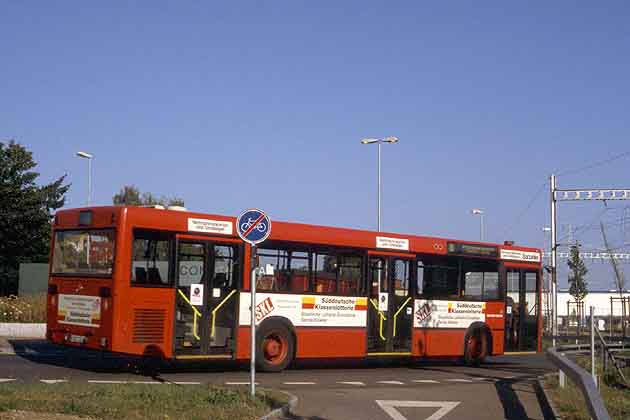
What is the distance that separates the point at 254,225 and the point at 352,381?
5134 mm

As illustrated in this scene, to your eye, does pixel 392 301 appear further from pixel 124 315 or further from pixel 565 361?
pixel 565 361

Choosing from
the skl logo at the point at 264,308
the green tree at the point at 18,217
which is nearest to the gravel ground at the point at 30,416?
the skl logo at the point at 264,308

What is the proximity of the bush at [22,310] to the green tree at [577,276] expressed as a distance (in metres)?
42.7

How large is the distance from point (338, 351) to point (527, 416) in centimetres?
720

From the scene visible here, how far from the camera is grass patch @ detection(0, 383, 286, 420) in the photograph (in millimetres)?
10836

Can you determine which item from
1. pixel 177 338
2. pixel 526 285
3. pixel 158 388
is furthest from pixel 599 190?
pixel 158 388

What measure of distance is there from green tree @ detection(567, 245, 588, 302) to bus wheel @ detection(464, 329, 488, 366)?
40.4m

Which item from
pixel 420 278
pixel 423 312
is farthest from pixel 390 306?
pixel 420 278

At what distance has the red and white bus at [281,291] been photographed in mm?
16281

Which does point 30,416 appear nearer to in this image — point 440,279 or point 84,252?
point 84,252

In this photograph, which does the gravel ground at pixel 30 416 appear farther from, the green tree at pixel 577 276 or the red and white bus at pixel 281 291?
the green tree at pixel 577 276

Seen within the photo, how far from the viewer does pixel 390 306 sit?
20.9 m

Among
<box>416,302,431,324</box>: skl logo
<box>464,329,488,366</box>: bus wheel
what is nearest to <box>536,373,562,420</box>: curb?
<box>416,302,431,324</box>: skl logo

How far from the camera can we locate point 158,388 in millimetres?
13266
